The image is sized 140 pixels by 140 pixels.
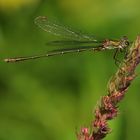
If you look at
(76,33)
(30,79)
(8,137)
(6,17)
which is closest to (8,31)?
(6,17)

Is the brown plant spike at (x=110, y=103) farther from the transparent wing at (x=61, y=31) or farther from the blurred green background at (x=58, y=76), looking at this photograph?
the blurred green background at (x=58, y=76)

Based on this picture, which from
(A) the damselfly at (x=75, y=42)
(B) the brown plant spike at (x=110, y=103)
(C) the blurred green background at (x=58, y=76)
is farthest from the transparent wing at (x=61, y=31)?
(B) the brown plant spike at (x=110, y=103)

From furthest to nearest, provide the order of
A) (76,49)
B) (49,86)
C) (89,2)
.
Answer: (89,2) → (49,86) → (76,49)

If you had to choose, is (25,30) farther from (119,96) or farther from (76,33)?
(119,96)

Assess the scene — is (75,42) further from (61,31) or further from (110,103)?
(110,103)

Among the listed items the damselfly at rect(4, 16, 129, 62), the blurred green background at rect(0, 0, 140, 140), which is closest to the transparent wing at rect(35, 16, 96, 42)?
the damselfly at rect(4, 16, 129, 62)

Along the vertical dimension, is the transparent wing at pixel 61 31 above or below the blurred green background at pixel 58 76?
above

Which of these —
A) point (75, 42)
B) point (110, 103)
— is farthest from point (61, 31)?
point (110, 103)
